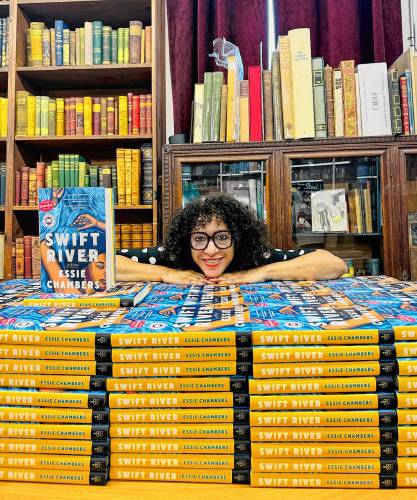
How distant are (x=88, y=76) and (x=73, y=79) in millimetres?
98

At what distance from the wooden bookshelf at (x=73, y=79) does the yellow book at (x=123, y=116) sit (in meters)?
0.05

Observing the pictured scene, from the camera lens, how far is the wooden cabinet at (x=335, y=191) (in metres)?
1.69

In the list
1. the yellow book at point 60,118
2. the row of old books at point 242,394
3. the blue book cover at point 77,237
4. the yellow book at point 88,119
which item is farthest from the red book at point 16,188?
the row of old books at point 242,394

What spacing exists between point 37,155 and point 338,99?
158 cm

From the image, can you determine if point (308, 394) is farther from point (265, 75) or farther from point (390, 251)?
point (265, 75)

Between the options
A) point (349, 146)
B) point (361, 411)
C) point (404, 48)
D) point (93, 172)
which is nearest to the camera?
point (361, 411)

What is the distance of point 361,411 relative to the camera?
14.6 inches

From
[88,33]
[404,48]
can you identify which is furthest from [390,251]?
[88,33]

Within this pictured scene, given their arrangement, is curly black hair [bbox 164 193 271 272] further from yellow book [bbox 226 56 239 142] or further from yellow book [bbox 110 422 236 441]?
yellow book [bbox 110 422 236 441]

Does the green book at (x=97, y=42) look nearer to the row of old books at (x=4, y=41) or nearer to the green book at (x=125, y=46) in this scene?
the green book at (x=125, y=46)

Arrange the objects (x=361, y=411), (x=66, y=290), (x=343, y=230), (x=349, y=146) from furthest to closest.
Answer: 1. (x=343, y=230)
2. (x=349, y=146)
3. (x=66, y=290)
4. (x=361, y=411)

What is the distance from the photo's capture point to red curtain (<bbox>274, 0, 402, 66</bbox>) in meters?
2.08

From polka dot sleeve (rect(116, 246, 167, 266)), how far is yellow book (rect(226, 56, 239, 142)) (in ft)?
2.09

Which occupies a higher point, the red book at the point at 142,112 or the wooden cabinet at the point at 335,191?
the red book at the point at 142,112
